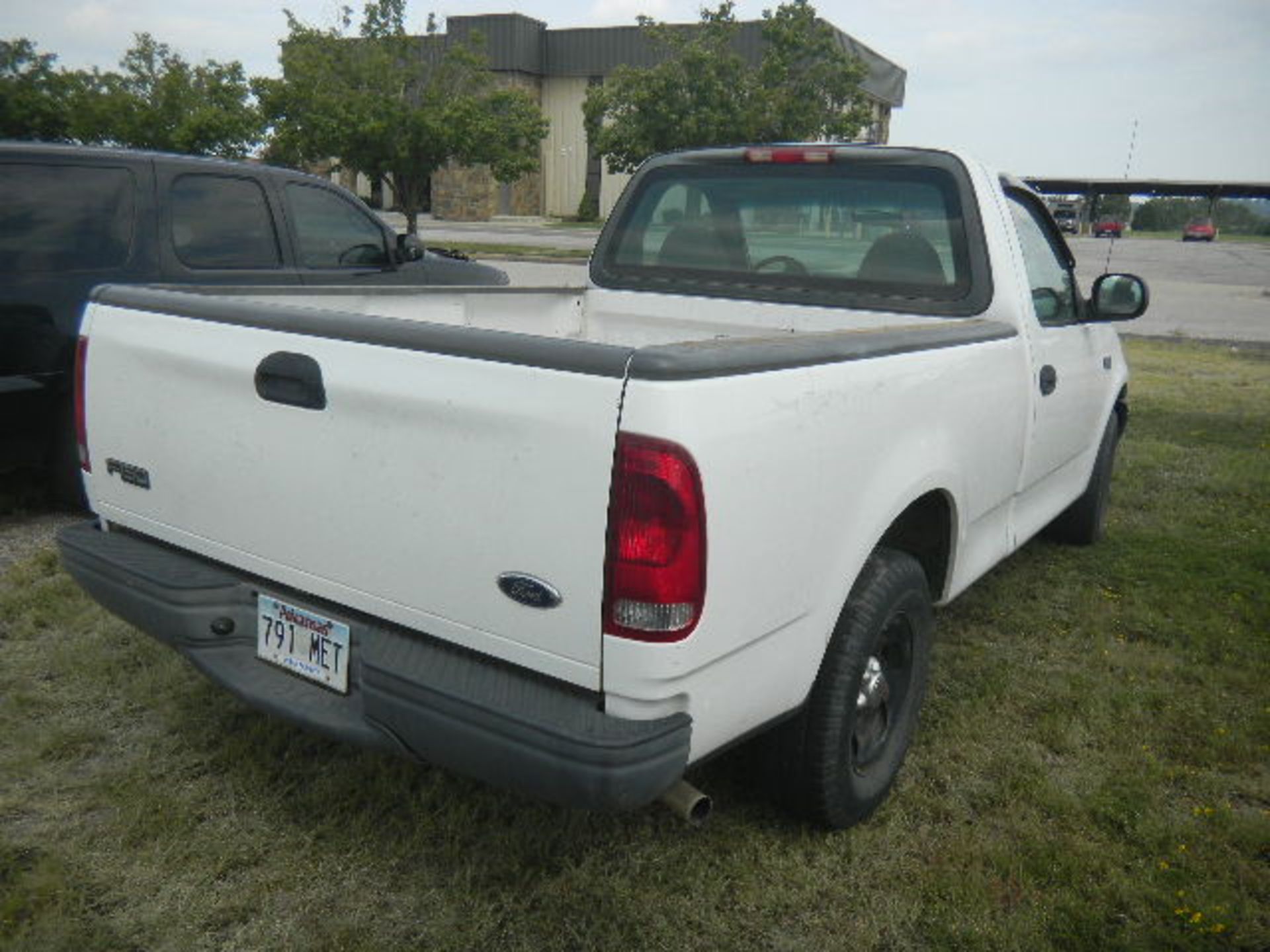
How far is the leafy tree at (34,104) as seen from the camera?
78.3 feet

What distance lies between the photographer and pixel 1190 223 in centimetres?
6488

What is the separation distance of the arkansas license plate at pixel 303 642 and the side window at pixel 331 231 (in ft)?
13.0

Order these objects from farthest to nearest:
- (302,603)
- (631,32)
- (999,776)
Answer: (631,32) < (999,776) < (302,603)

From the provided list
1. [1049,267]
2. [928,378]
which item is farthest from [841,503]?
[1049,267]

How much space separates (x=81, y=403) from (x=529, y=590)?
161cm

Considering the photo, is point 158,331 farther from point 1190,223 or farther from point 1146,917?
point 1190,223

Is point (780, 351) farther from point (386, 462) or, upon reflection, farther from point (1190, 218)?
point (1190, 218)

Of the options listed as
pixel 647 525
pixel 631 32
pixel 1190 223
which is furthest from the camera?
pixel 1190 223

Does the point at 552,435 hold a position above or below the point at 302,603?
above

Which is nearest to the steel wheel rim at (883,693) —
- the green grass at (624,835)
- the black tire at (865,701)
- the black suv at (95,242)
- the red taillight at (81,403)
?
the black tire at (865,701)

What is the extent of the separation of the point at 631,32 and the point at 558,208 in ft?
34.6

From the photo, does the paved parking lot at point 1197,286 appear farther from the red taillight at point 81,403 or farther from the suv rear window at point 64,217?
the suv rear window at point 64,217

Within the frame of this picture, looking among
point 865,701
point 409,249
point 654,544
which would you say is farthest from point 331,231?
point 654,544

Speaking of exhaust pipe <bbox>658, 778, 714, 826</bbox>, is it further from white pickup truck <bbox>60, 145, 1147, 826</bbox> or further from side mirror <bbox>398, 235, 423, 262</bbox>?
side mirror <bbox>398, 235, 423, 262</bbox>
